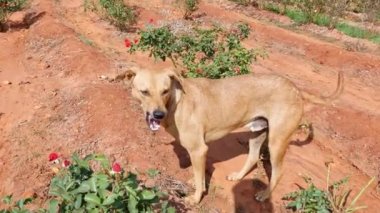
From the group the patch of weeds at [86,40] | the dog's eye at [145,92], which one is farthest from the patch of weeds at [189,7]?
the dog's eye at [145,92]

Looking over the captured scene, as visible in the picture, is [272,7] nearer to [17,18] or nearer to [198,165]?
[17,18]

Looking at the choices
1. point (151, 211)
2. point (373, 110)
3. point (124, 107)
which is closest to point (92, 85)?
point (124, 107)

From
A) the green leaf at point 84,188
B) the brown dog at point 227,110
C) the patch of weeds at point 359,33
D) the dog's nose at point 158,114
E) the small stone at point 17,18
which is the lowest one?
the patch of weeds at point 359,33

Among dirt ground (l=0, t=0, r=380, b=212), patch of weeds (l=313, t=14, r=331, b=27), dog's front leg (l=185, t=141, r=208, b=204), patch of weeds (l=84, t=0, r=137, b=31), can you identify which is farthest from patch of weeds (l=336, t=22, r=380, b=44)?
dog's front leg (l=185, t=141, r=208, b=204)

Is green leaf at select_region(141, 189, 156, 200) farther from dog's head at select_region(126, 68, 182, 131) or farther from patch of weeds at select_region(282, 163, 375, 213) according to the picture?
patch of weeds at select_region(282, 163, 375, 213)

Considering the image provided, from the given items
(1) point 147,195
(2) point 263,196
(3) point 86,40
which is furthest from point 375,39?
(1) point 147,195

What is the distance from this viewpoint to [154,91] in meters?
4.32

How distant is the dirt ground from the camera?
219 inches

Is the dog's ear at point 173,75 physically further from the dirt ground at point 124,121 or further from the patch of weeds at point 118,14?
the patch of weeds at point 118,14

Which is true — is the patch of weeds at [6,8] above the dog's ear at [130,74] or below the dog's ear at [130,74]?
below

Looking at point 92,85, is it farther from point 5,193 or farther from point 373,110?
point 373,110

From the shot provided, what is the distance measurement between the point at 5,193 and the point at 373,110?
6181 millimetres

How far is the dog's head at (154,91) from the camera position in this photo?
14.0 ft

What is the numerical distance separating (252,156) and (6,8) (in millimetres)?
7440
